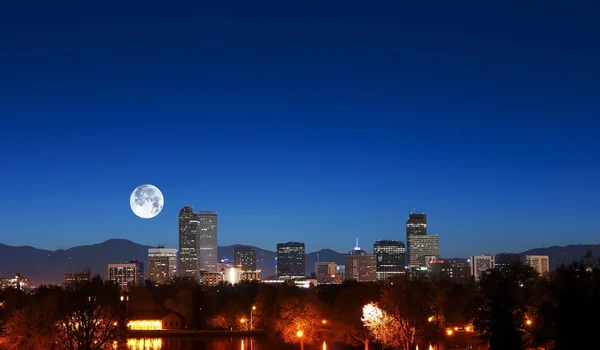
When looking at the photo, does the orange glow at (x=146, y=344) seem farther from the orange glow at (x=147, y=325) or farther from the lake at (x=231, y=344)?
the orange glow at (x=147, y=325)

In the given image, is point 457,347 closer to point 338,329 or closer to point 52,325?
point 338,329

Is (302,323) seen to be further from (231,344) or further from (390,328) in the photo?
(390,328)

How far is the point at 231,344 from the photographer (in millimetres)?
71688

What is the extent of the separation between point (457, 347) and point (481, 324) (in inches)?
859

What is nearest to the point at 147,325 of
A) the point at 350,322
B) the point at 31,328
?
the point at 350,322

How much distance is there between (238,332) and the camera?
85875 millimetres

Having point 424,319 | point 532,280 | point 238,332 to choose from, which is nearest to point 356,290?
point 238,332

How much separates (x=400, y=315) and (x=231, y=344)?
81.5ft

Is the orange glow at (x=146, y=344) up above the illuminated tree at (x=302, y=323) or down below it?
below

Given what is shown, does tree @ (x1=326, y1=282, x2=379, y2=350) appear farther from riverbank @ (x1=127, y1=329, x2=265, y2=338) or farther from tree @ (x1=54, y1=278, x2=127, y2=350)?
tree @ (x1=54, y1=278, x2=127, y2=350)

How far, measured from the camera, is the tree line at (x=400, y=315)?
116 ft

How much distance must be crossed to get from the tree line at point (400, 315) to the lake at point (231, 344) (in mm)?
1225

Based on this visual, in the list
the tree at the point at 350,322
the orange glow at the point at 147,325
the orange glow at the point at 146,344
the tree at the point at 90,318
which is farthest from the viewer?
the orange glow at the point at 147,325

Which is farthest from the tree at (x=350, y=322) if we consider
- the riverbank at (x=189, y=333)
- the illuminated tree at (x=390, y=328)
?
the riverbank at (x=189, y=333)
